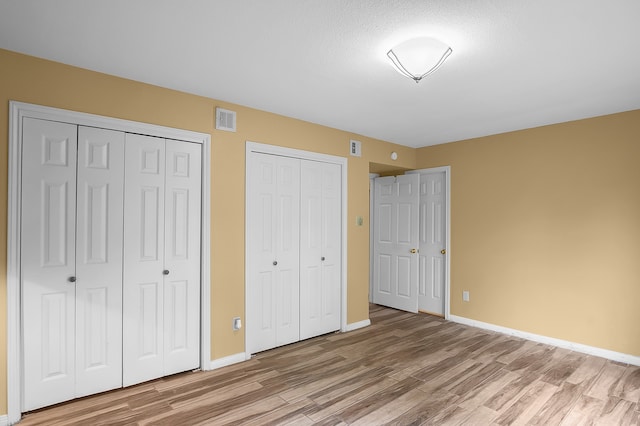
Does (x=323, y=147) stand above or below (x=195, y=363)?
above

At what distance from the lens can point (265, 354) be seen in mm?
3580

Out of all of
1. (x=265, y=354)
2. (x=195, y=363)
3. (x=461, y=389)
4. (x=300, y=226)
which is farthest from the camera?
(x=300, y=226)

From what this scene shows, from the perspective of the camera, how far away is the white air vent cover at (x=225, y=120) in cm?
327

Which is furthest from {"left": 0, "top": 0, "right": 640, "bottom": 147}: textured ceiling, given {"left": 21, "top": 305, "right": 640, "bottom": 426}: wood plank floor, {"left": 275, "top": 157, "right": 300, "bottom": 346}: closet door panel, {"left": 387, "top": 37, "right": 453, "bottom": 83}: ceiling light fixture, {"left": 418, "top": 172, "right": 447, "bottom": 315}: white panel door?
{"left": 21, "top": 305, "right": 640, "bottom": 426}: wood plank floor

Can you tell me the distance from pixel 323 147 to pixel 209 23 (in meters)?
2.26

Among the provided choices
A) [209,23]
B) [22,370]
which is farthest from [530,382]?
[22,370]

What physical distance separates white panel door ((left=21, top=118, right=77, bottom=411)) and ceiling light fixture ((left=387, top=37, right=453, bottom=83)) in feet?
8.06

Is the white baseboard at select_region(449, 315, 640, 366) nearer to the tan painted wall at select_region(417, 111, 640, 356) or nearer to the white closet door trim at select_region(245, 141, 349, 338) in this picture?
the tan painted wall at select_region(417, 111, 640, 356)

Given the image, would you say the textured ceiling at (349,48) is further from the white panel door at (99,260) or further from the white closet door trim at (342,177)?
the white panel door at (99,260)

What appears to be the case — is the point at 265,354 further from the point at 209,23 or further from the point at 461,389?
the point at 209,23

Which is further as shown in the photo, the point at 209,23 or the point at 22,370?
the point at 22,370

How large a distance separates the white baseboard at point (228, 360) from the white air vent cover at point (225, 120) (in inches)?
87.5

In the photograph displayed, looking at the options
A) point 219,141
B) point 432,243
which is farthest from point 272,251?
point 432,243

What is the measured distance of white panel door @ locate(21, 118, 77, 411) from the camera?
2.39 m
